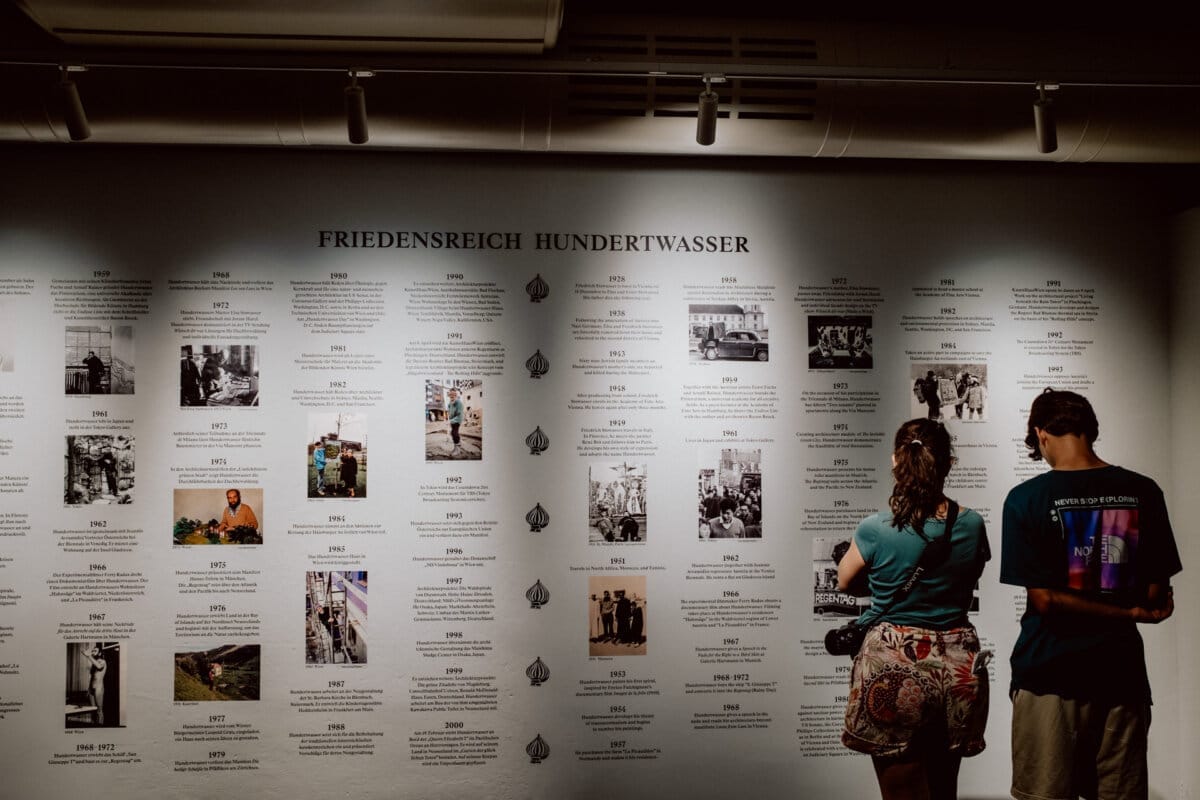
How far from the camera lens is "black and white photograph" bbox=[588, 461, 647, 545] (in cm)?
346

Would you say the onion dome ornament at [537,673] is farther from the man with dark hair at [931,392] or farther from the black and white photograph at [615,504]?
the man with dark hair at [931,392]

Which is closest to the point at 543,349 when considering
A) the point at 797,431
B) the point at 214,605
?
the point at 797,431

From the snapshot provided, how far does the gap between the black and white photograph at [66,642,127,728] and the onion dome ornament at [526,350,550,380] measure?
2.08m

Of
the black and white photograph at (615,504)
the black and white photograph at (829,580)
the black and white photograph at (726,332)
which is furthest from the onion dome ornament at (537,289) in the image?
the black and white photograph at (829,580)

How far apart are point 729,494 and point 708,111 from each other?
1.58m

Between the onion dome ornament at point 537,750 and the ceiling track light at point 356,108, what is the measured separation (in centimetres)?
253

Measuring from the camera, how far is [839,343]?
11.7 ft

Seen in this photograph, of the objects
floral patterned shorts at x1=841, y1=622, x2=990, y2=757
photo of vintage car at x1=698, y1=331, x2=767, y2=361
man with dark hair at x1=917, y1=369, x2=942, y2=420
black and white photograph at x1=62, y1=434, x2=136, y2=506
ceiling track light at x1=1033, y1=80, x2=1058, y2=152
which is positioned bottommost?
floral patterned shorts at x1=841, y1=622, x2=990, y2=757

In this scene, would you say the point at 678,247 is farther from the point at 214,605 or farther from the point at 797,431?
the point at 214,605

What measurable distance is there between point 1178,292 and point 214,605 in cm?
445

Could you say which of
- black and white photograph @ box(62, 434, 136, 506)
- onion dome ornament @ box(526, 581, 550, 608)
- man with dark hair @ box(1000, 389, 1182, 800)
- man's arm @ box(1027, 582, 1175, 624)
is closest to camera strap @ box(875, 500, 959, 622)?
man with dark hair @ box(1000, 389, 1182, 800)

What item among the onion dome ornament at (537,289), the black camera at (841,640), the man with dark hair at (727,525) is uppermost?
the onion dome ornament at (537,289)

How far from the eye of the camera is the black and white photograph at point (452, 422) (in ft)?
11.3

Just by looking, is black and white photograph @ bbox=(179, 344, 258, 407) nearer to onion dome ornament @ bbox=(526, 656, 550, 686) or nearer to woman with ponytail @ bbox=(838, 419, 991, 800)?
onion dome ornament @ bbox=(526, 656, 550, 686)
